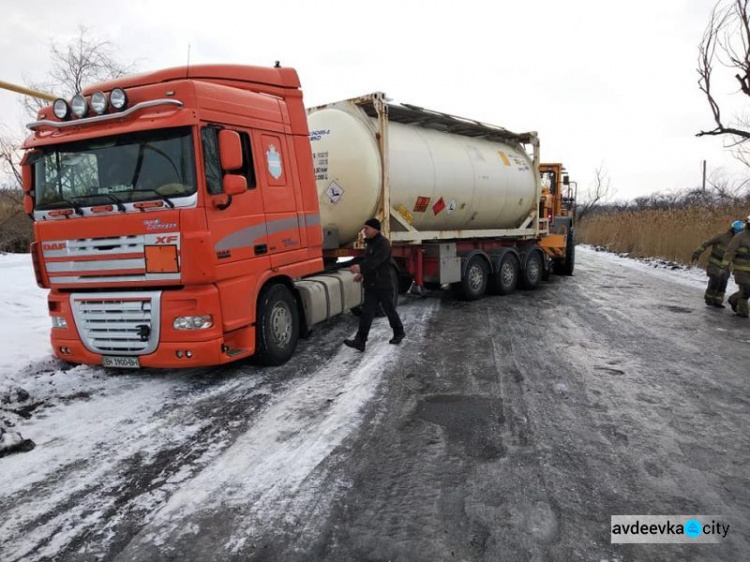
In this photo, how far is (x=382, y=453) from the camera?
382 centimetres

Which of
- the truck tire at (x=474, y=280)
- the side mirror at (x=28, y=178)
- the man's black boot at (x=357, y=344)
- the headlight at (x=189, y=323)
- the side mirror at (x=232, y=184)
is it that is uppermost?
the side mirror at (x=28, y=178)

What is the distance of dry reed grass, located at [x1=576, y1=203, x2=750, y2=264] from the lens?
57.6ft

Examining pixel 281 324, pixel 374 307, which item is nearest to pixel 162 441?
pixel 281 324

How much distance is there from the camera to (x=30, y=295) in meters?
8.95

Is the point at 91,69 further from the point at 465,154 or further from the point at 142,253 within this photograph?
the point at 142,253

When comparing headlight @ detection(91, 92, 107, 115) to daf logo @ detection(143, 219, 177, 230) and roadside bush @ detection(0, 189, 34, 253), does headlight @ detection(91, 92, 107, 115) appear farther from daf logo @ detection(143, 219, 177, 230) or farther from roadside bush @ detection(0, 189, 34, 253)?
roadside bush @ detection(0, 189, 34, 253)

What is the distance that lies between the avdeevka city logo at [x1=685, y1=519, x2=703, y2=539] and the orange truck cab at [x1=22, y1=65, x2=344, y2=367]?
13.4 ft

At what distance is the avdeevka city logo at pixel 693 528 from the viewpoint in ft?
9.41

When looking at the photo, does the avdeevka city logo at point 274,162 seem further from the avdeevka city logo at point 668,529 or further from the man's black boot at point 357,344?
the avdeevka city logo at point 668,529

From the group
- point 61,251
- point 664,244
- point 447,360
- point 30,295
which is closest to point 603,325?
point 447,360

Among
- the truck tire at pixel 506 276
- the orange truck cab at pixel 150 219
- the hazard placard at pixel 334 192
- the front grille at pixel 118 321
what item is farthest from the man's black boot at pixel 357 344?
the truck tire at pixel 506 276

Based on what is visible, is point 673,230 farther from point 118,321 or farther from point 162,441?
point 162,441

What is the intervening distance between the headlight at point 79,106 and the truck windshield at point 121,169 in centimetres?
31

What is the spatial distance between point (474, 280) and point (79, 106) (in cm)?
797
